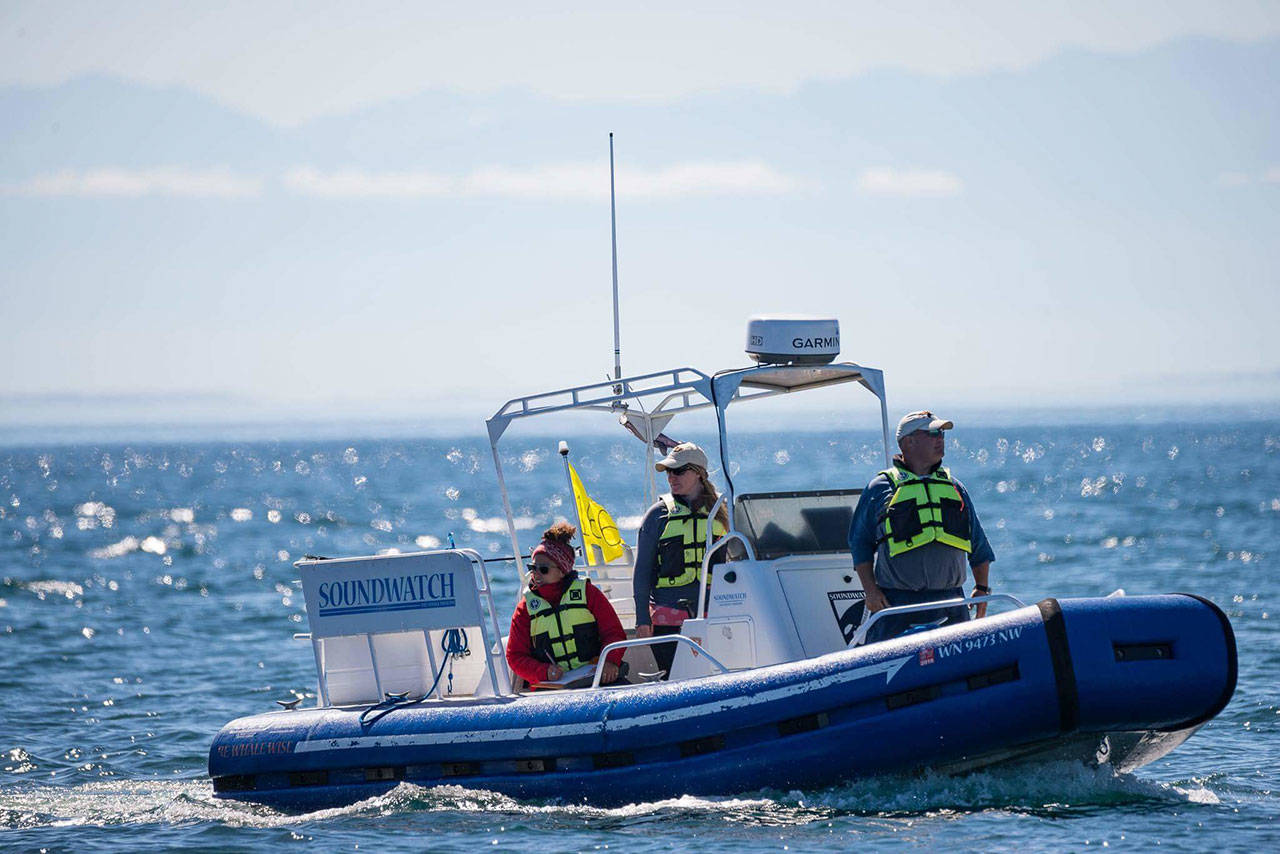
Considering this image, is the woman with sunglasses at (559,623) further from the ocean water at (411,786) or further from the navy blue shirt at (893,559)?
the navy blue shirt at (893,559)

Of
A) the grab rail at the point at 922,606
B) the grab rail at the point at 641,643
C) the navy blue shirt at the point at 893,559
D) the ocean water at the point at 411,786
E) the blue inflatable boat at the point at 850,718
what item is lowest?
the ocean water at the point at 411,786

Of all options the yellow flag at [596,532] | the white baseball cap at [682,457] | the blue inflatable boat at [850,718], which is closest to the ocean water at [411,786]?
the blue inflatable boat at [850,718]

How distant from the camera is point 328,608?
932 cm

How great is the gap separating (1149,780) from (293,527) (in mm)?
35253

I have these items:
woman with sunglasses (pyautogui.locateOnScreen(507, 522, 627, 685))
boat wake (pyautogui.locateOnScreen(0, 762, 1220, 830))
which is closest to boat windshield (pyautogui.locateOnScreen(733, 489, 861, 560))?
woman with sunglasses (pyautogui.locateOnScreen(507, 522, 627, 685))

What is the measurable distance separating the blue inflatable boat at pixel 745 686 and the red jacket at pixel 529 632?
13cm

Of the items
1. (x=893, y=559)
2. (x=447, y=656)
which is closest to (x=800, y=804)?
(x=893, y=559)

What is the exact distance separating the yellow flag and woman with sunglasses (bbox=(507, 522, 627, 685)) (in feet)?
4.32

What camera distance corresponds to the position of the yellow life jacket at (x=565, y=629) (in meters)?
9.02

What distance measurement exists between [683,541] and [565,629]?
32.4 inches

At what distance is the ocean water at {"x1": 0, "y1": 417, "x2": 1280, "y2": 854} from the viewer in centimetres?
805

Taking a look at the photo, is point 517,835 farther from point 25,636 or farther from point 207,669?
point 25,636

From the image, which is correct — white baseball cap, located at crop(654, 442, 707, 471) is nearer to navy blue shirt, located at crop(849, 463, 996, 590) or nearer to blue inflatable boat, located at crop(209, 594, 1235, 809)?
navy blue shirt, located at crop(849, 463, 996, 590)

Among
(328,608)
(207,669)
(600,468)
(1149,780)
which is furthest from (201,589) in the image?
(600,468)
